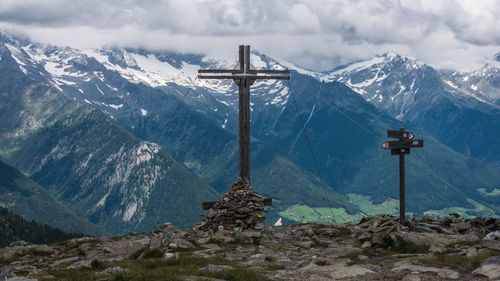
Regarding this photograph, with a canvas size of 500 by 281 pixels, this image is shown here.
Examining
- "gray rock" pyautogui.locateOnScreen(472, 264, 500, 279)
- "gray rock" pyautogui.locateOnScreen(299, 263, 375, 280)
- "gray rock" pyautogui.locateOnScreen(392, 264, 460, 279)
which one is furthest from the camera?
Result: "gray rock" pyautogui.locateOnScreen(299, 263, 375, 280)

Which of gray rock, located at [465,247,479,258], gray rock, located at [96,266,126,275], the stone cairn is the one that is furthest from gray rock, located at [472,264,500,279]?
the stone cairn

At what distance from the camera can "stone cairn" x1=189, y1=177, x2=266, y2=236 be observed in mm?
35844

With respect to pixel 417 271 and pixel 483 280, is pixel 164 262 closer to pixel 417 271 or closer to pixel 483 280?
pixel 417 271

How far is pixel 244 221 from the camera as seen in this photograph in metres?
36.1

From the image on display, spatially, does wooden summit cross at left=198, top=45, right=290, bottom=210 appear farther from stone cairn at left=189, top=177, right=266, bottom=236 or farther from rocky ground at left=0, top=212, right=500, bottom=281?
rocky ground at left=0, top=212, right=500, bottom=281

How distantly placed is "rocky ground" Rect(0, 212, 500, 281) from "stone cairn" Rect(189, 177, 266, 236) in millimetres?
1348

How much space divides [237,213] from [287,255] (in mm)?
9682

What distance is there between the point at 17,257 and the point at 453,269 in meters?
25.1

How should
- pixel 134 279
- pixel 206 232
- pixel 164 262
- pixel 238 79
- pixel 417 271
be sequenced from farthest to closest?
pixel 238 79
pixel 206 232
pixel 164 262
pixel 417 271
pixel 134 279

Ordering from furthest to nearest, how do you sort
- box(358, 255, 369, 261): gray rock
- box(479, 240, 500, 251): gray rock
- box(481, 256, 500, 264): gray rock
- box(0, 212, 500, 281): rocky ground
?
box(358, 255, 369, 261): gray rock → box(479, 240, 500, 251): gray rock → box(0, 212, 500, 281): rocky ground → box(481, 256, 500, 264): gray rock

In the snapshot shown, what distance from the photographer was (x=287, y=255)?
89.1ft

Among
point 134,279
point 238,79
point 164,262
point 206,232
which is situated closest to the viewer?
point 134,279

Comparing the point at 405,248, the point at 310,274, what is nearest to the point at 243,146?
the point at 405,248

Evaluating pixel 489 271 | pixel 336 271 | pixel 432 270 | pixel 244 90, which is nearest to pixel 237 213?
pixel 244 90
